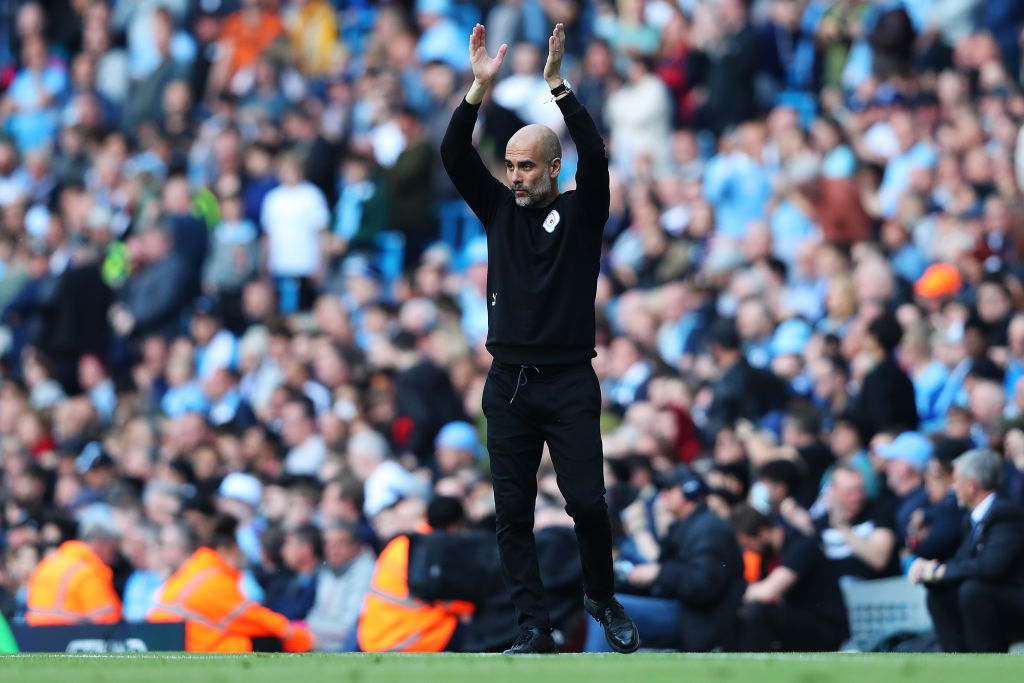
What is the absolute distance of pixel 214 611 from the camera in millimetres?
10766

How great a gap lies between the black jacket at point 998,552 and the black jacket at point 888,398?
2.96 metres

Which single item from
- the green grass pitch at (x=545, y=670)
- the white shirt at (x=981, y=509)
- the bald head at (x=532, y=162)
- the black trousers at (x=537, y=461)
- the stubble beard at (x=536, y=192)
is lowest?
the white shirt at (x=981, y=509)

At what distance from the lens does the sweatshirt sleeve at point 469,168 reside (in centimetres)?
736

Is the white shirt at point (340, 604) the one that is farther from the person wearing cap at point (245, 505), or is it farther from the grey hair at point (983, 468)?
the grey hair at point (983, 468)

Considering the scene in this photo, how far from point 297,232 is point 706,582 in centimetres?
909

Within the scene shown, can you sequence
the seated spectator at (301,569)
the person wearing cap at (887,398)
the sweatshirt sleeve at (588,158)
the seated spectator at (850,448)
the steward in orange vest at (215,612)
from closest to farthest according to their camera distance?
the sweatshirt sleeve at (588,158), the steward in orange vest at (215,612), the seated spectator at (850,448), the seated spectator at (301,569), the person wearing cap at (887,398)

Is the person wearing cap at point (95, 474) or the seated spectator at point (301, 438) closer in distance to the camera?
the seated spectator at point (301, 438)

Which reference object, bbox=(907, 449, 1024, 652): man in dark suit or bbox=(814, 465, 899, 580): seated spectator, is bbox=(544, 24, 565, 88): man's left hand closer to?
bbox=(907, 449, 1024, 652): man in dark suit

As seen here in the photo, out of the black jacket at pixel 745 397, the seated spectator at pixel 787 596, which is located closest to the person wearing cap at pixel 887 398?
the black jacket at pixel 745 397

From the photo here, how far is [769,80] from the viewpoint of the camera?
1838 centimetres

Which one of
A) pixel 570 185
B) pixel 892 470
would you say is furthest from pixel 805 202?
pixel 892 470

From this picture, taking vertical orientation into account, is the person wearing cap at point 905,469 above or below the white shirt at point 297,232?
below

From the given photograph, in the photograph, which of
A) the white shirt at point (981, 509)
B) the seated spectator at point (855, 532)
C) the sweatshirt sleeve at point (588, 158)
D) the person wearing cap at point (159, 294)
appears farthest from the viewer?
the person wearing cap at point (159, 294)

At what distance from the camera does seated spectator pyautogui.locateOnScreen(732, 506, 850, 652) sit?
10508 millimetres
